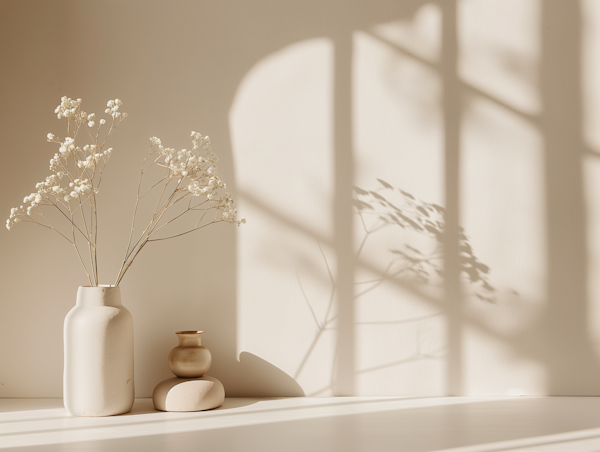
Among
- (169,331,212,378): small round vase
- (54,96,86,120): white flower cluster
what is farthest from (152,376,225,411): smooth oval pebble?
(54,96,86,120): white flower cluster

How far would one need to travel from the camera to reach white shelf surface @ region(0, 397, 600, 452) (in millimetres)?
1504

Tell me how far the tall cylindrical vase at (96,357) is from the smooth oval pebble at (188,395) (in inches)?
5.0

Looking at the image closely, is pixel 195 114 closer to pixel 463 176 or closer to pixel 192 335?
pixel 192 335

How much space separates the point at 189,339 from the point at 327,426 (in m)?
0.62

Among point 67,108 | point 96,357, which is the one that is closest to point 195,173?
point 67,108

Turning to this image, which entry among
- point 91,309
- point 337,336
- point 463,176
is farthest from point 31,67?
point 463,176

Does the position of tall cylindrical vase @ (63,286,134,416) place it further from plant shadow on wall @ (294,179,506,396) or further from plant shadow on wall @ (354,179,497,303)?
plant shadow on wall @ (354,179,497,303)

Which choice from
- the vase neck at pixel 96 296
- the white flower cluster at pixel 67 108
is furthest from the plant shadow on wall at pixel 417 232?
the white flower cluster at pixel 67 108

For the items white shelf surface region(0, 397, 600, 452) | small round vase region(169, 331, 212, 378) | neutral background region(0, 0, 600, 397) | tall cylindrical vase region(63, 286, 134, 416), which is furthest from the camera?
neutral background region(0, 0, 600, 397)

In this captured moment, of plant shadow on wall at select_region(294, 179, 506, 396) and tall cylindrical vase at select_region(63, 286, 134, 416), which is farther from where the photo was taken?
plant shadow on wall at select_region(294, 179, 506, 396)

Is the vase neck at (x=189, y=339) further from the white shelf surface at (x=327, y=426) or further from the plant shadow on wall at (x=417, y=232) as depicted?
the plant shadow on wall at (x=417, y=232)

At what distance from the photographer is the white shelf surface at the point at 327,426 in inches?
59.2

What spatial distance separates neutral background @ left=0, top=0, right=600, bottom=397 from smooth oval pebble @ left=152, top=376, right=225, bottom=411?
0.81ft

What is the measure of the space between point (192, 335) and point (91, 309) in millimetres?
376
